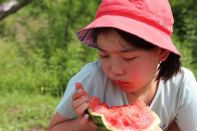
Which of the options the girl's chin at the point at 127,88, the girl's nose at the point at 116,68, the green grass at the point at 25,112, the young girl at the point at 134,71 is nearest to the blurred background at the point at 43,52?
the green grass at the point at 25,112

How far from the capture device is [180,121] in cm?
296

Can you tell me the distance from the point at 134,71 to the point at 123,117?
0.27 m

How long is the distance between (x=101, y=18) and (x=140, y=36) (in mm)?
235

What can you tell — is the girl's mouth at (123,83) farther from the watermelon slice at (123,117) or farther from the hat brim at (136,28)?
the hat brim at (136,28)

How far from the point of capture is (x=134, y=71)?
253cm

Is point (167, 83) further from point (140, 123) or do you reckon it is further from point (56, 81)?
point (56, 81)

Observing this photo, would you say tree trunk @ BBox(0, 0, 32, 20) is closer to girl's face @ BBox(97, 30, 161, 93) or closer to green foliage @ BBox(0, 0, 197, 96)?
green foliage @ BBox(0, 0, 197, 96)

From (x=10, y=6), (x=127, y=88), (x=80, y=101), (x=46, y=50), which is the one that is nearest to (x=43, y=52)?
(x=46, y=50)

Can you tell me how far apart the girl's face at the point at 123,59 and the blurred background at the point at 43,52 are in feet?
7.90

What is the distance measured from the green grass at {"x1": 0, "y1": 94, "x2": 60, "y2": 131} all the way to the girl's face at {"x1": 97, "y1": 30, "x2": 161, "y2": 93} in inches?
86.9

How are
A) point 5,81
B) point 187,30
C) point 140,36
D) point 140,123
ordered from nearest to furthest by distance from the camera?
1. point 140,36
2. point 140,123
3. point 5,81
4. point 187,30

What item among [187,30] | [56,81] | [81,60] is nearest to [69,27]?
[81,60]

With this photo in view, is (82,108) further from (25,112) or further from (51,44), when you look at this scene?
(51,44)

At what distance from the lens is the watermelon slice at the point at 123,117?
97.3 inches
